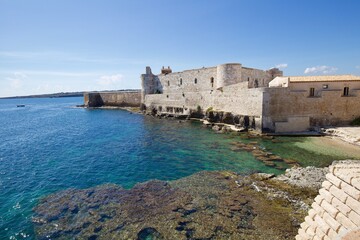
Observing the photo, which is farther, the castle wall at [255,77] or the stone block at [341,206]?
the castle wall at [255,77]

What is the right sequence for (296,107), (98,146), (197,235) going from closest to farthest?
(197,235) → (98,146) → (296,107)

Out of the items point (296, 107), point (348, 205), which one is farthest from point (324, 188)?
point (296, 107)

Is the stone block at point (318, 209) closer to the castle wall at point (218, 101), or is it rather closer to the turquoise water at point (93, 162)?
Result: the turquoise water at point (93, 162)

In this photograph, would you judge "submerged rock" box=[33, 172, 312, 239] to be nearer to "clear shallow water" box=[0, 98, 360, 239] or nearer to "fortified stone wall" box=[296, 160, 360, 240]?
"clear shallow water" box=[0, 98, 360, 239]

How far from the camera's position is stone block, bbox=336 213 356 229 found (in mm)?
3295

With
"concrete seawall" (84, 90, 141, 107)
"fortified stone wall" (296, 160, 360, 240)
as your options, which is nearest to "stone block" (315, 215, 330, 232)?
"fortified stone wall" (296, 160, 360, 240)

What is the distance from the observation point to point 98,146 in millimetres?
16500

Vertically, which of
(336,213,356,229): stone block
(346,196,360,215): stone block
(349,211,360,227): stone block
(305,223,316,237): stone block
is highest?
(346,196,360,215): stone block

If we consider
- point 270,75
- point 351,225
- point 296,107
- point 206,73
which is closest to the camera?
point 351,225

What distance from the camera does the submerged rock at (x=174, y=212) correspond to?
19.9 ft

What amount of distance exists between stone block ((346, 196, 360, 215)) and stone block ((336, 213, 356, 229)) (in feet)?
0.70

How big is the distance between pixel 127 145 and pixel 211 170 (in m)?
8.30

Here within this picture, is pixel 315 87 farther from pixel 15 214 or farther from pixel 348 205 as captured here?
pixel 15 214

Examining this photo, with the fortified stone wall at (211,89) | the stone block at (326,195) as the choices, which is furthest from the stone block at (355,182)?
the fortified stone wall at (211,89)
